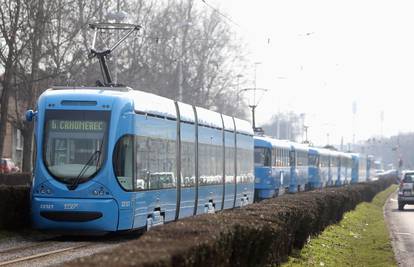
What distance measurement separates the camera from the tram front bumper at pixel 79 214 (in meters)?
17.9

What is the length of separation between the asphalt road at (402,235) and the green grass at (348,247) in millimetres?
247

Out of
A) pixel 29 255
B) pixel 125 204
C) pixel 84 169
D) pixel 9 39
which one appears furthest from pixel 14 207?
pixel 9 39

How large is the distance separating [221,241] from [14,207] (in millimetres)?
11107

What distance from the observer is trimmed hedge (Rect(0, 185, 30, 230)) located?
19344 mm

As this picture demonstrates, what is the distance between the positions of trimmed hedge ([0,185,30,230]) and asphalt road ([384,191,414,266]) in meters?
8.35

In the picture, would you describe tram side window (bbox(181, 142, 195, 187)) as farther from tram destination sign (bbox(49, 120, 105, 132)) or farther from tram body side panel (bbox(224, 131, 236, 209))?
tram body side panel (bbox(224, 131, 236, 209))

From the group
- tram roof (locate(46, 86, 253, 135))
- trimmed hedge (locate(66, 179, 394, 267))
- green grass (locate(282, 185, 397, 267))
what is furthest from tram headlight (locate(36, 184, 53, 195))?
green grass (locate(282, 185, 397, 267))

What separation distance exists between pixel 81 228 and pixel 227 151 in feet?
35.8

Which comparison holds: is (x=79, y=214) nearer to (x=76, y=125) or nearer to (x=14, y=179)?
(x=76, y=125)

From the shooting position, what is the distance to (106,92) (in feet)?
61.6

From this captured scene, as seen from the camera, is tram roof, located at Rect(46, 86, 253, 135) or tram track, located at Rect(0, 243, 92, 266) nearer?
tram track, located at Rect(0, 243, 92, 266)

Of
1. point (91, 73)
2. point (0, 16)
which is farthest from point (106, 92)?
point (91, 73)

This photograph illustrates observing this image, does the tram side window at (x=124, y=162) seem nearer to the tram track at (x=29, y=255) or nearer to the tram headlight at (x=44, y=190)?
the tram headlight at (x=44, y=190)

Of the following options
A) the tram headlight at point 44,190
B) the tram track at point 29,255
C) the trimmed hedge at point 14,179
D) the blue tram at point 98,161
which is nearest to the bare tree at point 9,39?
the trimmed hedge at point 14,179
